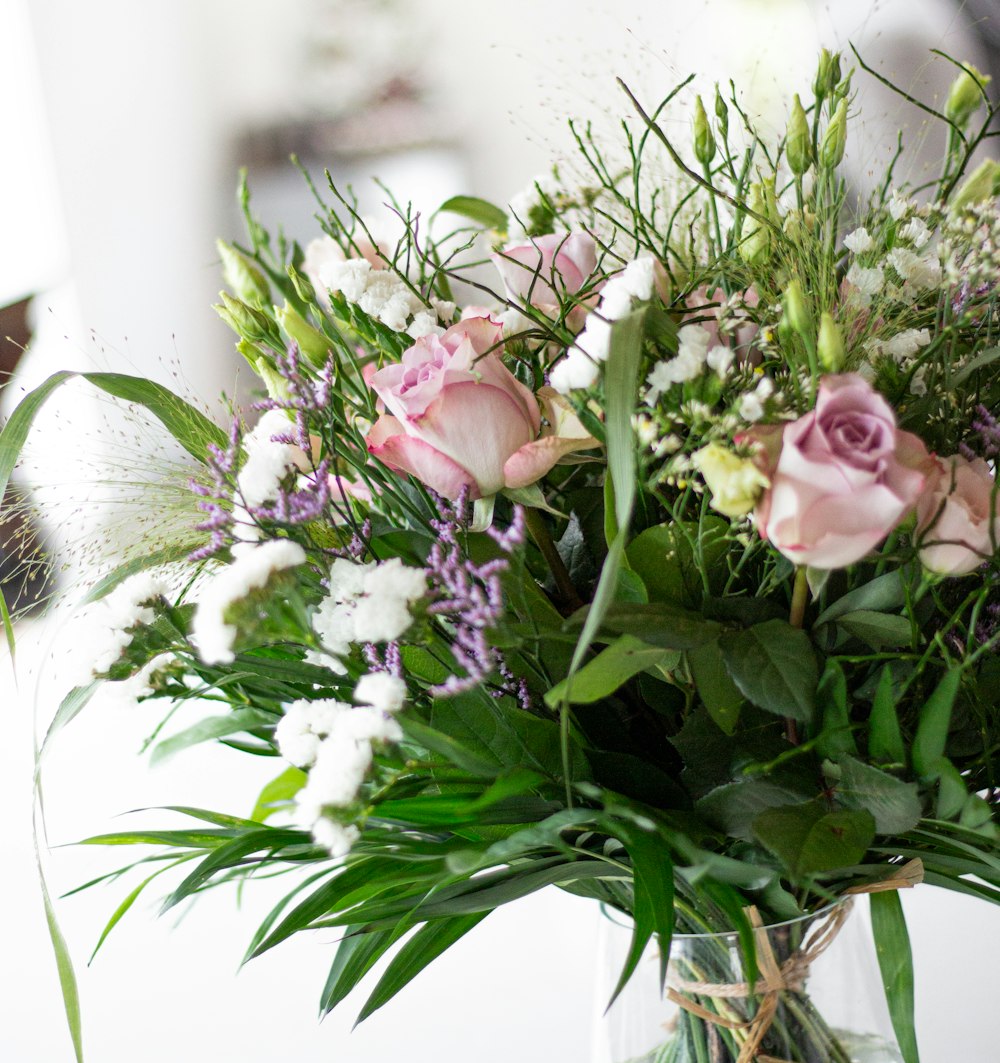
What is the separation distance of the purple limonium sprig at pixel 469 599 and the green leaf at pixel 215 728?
10 centimetres

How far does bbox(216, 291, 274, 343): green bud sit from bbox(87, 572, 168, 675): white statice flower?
12 cm

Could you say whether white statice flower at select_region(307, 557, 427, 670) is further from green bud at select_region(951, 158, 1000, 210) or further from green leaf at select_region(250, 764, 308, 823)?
green bud at select_region(951, 158, 1000, 210)

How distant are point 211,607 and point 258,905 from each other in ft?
1.81

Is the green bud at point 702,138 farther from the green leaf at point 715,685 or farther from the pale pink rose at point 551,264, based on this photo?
the green leaf at point 715,685

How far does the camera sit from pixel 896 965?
39 cm

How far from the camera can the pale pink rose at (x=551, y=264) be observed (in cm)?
39

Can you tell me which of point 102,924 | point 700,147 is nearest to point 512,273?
point 700,147

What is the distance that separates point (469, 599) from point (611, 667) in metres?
0.04

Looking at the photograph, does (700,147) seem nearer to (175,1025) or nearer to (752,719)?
(752,719)

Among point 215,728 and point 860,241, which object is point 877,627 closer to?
point 860,241

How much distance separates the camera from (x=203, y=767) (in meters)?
0.92

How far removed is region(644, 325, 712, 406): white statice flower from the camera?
312 millimetres

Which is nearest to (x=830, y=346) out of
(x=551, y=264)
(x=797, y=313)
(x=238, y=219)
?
(x=797, y=313)

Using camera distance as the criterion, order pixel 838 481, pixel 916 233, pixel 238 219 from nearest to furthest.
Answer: pixel 838 481
pixel 916 233
pixel 238 219
